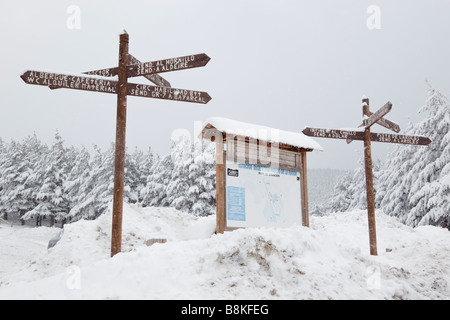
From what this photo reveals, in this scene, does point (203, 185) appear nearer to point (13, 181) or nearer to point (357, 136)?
point (357, 136)

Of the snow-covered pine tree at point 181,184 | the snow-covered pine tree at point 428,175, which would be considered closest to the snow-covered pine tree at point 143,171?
the snow-covered pine tree at point 181,184

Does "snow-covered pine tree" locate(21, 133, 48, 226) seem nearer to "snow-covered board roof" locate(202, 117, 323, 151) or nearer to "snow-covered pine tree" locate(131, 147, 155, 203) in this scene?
"snow-covered pine tree" locate(131, 147, 155, 203)

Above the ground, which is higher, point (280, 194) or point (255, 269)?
point (280, 194)

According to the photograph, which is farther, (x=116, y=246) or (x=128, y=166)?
(x=128, y=166)

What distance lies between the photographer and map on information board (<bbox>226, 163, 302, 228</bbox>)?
9.70 metres

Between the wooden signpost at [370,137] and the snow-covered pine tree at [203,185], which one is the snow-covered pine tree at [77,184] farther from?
the wooden signpost at [370,137]

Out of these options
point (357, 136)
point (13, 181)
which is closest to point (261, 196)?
point (357, 136)

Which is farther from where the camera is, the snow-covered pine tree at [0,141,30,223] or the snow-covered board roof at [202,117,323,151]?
the snow-covered pine tree at [0,141,30,223]

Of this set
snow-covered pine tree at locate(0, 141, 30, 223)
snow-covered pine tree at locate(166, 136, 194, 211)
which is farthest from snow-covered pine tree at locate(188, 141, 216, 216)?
snow-covered pine tree at locate(0, 141, 30, 223)

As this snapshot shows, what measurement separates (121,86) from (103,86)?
1.20ft

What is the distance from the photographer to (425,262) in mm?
10320

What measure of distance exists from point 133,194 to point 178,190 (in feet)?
23.7

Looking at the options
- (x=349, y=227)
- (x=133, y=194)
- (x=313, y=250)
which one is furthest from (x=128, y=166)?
(x=313, y=250)
